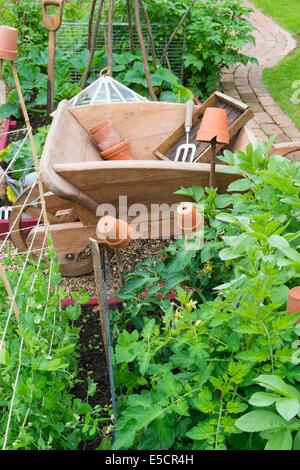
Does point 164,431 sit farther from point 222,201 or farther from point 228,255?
point 222,201

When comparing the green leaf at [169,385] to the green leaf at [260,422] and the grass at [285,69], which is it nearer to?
the green leaf at [260,422]

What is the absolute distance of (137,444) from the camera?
1.55m

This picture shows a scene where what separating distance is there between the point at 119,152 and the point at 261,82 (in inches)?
130

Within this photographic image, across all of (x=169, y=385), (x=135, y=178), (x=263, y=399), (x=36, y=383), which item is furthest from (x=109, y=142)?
(x=263, y=399)

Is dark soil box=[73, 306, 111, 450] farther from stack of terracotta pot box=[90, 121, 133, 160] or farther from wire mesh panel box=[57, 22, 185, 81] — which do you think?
wire mesh panel box=[57, 22, 185, 81]

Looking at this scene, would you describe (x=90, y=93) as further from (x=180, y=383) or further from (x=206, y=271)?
(x=180, y=383)

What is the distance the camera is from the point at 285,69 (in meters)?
6.28

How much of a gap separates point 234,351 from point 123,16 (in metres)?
4.65

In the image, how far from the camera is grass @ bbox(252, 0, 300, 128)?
5.40 metres

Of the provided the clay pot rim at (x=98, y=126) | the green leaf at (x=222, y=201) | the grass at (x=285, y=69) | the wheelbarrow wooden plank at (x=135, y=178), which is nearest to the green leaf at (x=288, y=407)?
the green leaf at (x=222, y=201)

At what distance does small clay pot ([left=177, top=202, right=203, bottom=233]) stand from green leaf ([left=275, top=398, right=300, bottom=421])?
2.41 ft

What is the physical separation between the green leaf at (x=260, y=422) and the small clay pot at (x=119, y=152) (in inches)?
91.2

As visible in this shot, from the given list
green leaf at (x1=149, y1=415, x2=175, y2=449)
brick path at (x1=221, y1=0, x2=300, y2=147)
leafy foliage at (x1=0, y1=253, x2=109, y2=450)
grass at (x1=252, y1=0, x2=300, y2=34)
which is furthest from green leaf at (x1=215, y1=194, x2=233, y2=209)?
grass at (x1=252, y1=0, x2=300, y2=34)

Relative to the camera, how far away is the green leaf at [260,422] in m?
1.05
